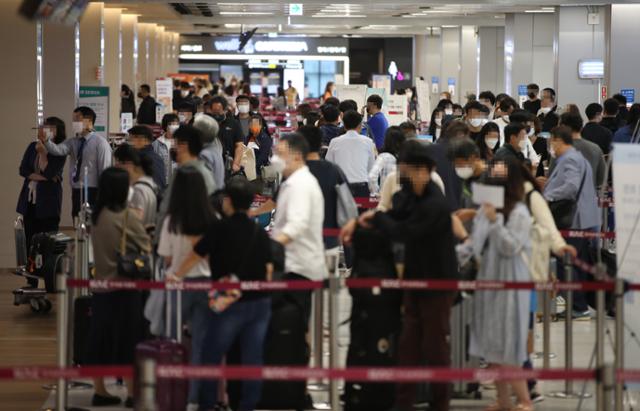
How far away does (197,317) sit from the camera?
7.64 meters

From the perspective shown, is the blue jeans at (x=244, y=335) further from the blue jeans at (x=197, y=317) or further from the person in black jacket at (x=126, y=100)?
the person in black jacket at (x=126, y=100)

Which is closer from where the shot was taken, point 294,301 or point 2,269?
point 294,301

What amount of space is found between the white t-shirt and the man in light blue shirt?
4.22 m

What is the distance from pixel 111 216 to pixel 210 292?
105cm

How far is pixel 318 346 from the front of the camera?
8.37 meters

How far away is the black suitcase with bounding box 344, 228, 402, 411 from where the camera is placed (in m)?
7.55

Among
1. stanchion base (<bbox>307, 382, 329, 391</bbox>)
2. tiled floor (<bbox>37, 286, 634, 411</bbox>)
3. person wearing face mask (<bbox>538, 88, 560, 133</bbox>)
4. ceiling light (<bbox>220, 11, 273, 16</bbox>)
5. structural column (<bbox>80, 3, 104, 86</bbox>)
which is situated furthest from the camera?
ceiling light (<bbox>220, 11, 273, 16</bbox>)

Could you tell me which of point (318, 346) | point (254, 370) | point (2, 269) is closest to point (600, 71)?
point (2, 269)

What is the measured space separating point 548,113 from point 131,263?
10.3 meters

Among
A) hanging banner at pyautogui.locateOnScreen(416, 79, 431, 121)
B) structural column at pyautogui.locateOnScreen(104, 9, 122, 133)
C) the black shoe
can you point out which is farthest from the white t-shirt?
hanging banner at pyautogui.locateOnScreen(416, 79, 431, 121)

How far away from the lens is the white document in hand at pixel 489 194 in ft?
23.9

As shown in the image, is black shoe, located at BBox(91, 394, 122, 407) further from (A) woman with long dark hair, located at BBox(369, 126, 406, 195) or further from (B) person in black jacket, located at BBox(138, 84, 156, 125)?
(B) person in black jacket, located at BBox(138, 84, 156, 125)

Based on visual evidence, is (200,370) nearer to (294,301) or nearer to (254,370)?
(254,370)

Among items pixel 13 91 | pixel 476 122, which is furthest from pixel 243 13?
pixel 476 122
